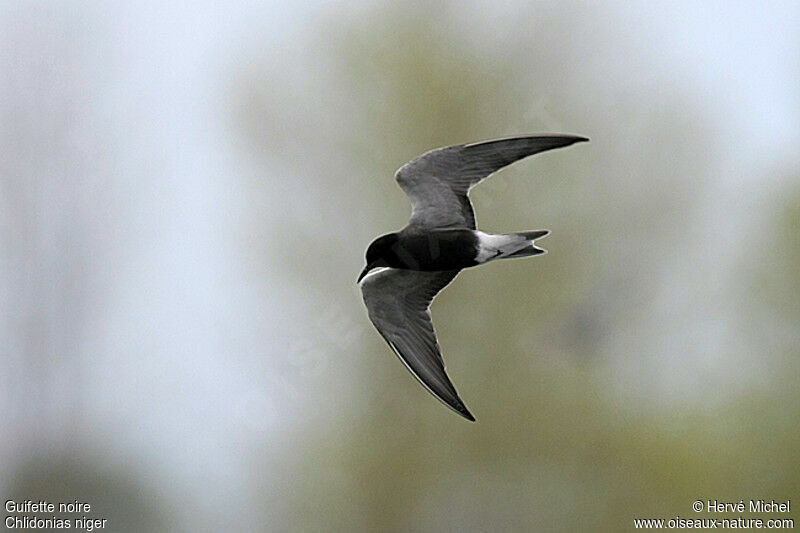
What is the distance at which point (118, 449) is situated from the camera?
4.54 meters

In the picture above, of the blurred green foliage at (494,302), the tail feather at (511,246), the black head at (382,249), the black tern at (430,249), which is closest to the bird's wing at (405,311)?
the black tern at (430,249)

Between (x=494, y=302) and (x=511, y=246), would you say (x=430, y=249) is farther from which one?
(x=494, y=302)

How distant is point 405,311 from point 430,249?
170 mm

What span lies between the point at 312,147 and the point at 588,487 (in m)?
1.81

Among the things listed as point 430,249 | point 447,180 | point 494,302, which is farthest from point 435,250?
point 494,302

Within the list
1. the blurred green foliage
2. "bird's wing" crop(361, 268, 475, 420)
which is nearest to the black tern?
"bird's wing" crop(361, 268, 475, 420)

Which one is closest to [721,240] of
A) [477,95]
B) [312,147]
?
[477,95]

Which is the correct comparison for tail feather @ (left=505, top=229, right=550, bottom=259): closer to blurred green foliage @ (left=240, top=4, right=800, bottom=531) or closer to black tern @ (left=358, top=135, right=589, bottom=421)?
black tern @ (left=358, top=135, right=589, bottom=421)

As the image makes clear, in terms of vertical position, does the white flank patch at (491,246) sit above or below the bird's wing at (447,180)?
below

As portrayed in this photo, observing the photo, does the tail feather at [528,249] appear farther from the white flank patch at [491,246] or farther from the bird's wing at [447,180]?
the bird's wing at [447,180]

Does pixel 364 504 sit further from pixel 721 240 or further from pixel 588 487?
pixel 721 240

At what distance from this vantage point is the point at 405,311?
1996 millimetres

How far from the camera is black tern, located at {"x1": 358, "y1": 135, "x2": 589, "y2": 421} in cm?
184

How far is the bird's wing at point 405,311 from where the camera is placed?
1973mm
